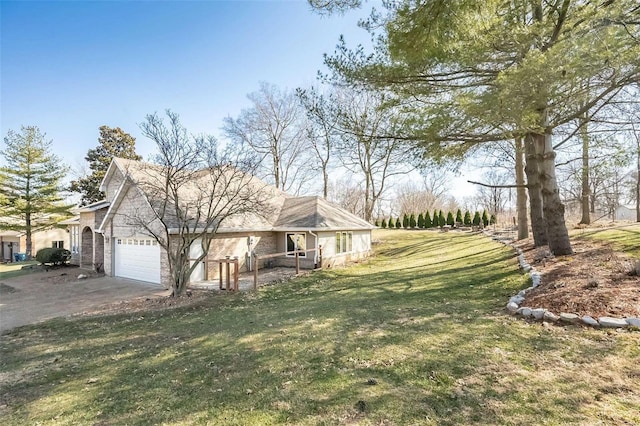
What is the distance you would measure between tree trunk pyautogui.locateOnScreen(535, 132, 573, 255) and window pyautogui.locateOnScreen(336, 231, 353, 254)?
1021 cm

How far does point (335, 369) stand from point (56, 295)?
1257 cm

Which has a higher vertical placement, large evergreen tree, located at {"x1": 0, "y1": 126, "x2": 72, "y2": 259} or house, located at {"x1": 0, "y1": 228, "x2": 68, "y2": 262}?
large evergreen tree, located at {"x1": 0, "y1": 126, "x2": 72, "y2": 259}

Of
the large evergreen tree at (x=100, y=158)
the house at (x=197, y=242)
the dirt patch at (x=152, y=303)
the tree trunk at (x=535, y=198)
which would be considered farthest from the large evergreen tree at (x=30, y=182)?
the tree trunk at (x=535, y=198)

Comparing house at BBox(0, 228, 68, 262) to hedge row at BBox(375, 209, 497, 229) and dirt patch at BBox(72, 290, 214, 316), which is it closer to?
dirt patch at BBox(72, 290, 214, 316)

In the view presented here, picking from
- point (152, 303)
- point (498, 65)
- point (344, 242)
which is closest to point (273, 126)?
point (344, 242)

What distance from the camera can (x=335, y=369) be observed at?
4.52 m

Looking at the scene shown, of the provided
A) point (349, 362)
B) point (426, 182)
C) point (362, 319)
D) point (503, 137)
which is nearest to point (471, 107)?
point (503, 137)

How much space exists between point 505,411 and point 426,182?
50406 mm

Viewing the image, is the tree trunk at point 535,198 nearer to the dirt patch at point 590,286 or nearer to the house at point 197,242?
the dirt patch at point 590,286

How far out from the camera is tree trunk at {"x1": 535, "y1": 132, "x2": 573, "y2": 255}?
9.70 m

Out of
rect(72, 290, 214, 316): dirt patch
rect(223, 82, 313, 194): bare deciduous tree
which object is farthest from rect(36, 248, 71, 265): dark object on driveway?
rect(223, 82, 313, 194): bare deciduous tree

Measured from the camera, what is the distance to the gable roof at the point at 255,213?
46.1ft

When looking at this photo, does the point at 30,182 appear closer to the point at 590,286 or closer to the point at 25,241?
the point at 25,241

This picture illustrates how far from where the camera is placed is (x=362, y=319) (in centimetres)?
683
